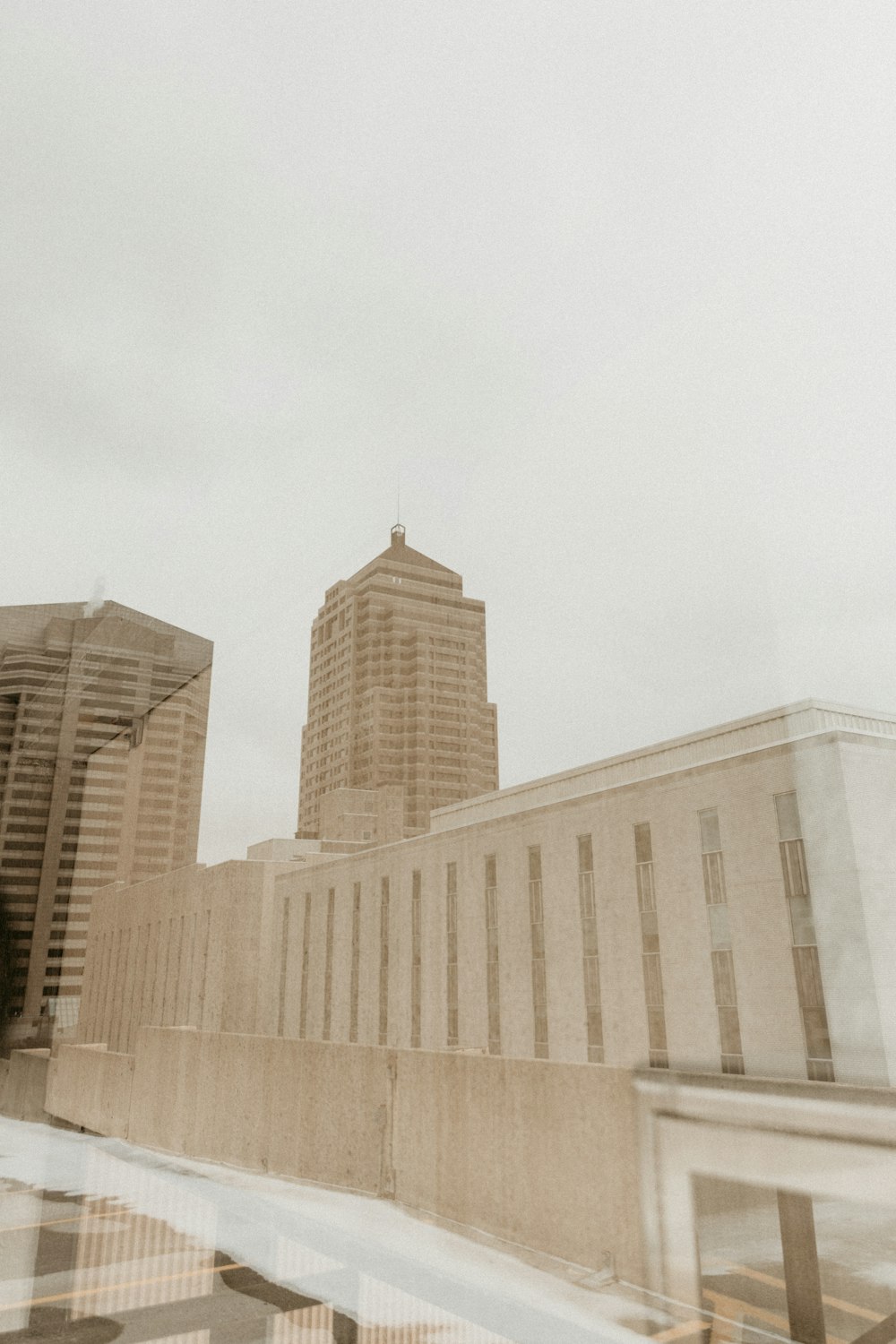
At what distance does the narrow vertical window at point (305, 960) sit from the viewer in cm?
2594

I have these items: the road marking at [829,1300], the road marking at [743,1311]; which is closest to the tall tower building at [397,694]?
the road marking at [829,1300]

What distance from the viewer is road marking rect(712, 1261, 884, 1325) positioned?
6.13m

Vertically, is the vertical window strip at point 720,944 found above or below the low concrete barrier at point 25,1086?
above

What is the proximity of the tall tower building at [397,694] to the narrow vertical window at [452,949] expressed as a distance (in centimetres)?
5630

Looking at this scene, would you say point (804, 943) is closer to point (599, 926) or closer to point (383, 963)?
point (599, 926)

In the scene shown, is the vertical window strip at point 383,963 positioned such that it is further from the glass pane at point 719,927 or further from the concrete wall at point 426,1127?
the glass pane at point 719,927

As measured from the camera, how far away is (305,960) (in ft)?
87.4

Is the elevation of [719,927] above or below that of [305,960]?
above

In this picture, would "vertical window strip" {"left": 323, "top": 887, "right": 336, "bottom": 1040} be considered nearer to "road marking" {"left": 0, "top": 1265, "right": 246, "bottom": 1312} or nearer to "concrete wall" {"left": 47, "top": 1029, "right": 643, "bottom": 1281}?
"concrete wall" {"left": 47, "top": 1029, "right": 643, "bottom": 1281}

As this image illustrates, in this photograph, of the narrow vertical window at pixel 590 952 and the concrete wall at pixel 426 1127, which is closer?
the concrete wall at pixel 426 1127

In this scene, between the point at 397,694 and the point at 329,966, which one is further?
the point at 397,694

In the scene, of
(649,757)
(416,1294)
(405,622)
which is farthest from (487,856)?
(405,622)

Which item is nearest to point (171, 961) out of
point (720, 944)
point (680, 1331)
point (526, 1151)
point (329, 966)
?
point (329, 966)

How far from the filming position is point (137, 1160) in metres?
10.7
